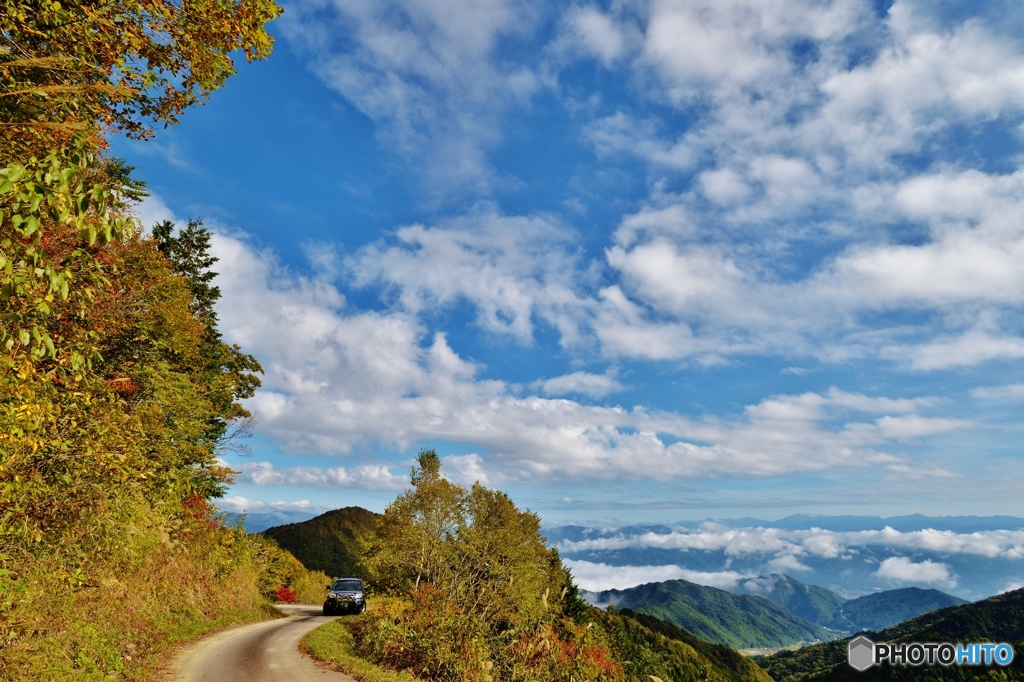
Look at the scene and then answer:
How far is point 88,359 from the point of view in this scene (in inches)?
219

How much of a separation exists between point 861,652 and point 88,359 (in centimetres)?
2338

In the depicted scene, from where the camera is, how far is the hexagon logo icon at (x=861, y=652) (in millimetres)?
17375

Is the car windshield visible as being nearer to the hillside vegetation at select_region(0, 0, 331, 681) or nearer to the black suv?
the black suv

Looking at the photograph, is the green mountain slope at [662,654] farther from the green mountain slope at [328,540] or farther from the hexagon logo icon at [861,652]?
the green mountain slope at [328,540]

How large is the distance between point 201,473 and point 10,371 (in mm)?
30506

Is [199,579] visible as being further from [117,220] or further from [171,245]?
[117,220]

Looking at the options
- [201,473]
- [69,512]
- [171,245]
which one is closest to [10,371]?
[69,512]

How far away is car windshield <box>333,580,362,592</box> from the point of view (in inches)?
1215

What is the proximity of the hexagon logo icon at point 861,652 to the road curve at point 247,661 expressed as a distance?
16980 millimetres

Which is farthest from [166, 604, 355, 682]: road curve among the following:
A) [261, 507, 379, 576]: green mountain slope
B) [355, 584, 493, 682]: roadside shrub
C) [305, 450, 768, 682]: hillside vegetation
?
[261, 507, 379, 576]: green mountain slope

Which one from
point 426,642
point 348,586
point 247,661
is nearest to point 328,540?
point 348,586

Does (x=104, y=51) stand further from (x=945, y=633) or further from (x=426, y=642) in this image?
(x=945, y=633)

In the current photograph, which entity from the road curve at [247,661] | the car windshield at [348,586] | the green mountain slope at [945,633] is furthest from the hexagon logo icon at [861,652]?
the green mountain slope at [945,633]

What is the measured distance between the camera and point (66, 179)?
3027 mm
